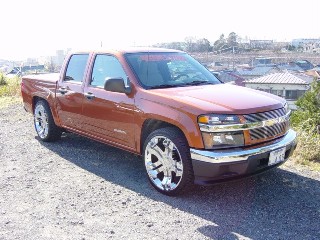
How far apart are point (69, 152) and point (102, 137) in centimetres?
116

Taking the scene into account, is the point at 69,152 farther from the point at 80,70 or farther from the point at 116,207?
the point at 116,207

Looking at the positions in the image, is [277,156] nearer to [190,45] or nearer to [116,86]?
[116,86]

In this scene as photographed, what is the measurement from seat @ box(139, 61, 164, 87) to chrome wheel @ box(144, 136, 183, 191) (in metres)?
0.79

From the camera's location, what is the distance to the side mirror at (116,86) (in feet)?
13.7

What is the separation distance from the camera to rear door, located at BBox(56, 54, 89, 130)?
513 centimetres

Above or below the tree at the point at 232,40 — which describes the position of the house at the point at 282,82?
below

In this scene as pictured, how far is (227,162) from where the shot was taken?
3.46 m

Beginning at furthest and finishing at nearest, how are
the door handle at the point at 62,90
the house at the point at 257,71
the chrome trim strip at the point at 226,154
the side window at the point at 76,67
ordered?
the house at the point at 257,71 → the door handle at the point at 62,90 → the side window at the point at 76,67 → the chrome trim strip at the point at 226,154

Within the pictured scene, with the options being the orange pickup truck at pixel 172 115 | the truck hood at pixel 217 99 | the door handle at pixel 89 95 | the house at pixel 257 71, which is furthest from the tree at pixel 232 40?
the truck hood at pixel 217 99

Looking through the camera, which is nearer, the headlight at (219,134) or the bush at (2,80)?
the headlight at (219,134)

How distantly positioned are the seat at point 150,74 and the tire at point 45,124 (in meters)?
2.24

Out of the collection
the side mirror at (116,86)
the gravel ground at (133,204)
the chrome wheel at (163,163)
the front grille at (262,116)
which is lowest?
the gravel ground at (133,204)

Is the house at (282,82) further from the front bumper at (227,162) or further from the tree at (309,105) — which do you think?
the front bumper at (227,162)

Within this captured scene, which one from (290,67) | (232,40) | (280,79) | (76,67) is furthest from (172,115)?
(232,40)
